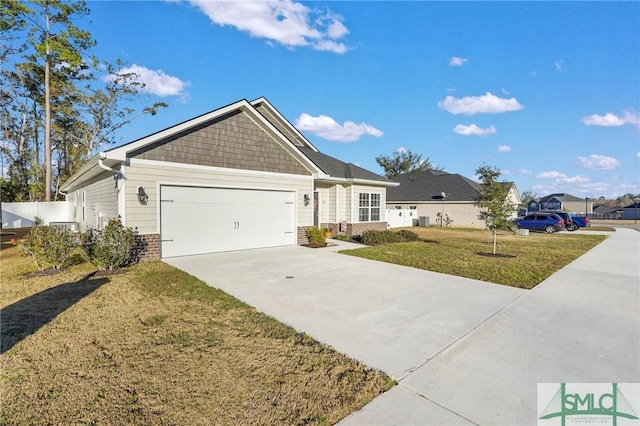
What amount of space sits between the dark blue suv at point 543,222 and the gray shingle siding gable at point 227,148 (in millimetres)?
18424

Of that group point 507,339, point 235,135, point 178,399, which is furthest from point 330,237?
point 178,399

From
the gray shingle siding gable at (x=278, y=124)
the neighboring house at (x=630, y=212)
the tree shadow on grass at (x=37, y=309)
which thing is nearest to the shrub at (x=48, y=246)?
the tree shadow on grass at (x=37, y=309)

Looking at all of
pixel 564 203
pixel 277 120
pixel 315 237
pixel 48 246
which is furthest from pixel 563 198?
pixel 48 246

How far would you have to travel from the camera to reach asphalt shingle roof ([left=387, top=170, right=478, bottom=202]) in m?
27.5

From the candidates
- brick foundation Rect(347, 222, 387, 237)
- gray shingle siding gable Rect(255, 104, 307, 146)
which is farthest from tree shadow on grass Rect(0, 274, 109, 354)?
brick foundation Rect(347, 222, 387, 237)

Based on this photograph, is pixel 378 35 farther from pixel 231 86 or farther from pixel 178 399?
pixel 178 399

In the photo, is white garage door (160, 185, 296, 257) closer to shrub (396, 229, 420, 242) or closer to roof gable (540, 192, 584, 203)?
shrub (396, 229, 420, 242)

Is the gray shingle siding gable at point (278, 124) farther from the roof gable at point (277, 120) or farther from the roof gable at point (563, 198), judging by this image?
the roof gable at point (563, 198)

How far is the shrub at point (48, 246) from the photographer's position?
24.8ft

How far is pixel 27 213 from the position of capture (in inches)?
853

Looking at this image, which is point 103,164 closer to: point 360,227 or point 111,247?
point 111,247

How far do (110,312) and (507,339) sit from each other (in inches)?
234

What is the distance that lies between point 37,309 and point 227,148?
7.05m

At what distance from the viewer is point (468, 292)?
20.5 feet
